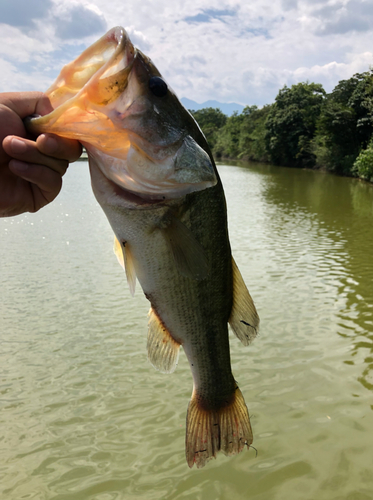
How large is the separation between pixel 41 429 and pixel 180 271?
13.3ft

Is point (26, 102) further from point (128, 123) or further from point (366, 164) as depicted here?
point (366, 164)

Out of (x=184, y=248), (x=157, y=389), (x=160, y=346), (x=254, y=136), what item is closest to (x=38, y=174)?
(x=184, y=248)

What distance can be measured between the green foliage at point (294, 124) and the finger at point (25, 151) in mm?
51446

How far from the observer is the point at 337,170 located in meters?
41.7

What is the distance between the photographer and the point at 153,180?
1.60 meters

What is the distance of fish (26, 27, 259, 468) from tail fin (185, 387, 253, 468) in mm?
382

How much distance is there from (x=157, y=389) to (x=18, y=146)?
4559 mm

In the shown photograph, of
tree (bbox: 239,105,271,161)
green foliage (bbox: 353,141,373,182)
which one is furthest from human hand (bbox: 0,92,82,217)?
tree (bbox: 239,105,271,161)

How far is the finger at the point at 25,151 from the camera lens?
155 cm

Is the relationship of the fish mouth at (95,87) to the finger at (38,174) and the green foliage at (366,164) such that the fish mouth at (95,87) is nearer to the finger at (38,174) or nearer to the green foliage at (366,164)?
the finger at (38,174)

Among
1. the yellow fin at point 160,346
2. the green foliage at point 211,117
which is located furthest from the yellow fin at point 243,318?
the green foliage at point 211,117

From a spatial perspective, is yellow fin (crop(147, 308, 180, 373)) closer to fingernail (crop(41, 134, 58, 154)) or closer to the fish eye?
fingernail (crop(41, 134, 58, 154))

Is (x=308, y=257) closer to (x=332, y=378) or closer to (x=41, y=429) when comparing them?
(x=332, y=378)

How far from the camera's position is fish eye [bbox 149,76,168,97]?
1.57 meters
